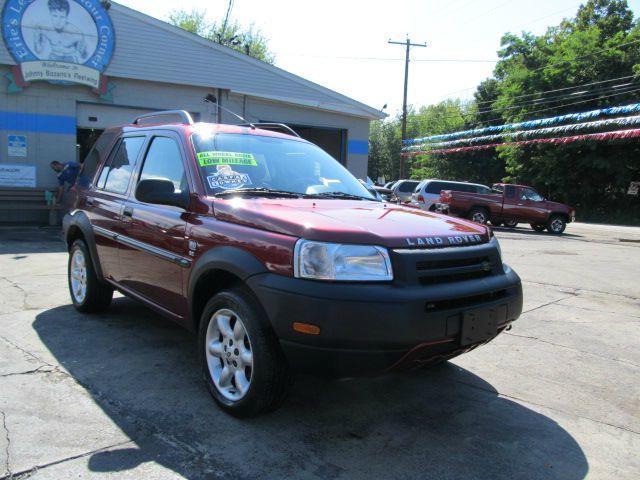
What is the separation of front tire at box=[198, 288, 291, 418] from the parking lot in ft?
0.51

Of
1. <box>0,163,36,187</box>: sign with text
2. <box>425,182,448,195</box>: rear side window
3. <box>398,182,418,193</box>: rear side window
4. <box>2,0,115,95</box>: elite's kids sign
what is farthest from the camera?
<box>398,182,418,193</box>: rear side window

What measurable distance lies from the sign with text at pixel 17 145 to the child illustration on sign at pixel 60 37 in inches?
83.9

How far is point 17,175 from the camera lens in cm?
1357

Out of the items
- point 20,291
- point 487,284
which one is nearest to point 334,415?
point 487,284

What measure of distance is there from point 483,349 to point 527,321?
1277 millimetres

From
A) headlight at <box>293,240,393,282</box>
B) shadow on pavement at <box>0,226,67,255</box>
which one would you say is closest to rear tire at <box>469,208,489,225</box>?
shadow on pavement at <box>0,226,67,255</box>

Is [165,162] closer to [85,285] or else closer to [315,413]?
[85,285]

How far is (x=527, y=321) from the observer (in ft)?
19.1

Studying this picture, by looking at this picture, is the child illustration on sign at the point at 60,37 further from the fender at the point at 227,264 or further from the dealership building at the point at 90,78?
the fender at the point at 227,264

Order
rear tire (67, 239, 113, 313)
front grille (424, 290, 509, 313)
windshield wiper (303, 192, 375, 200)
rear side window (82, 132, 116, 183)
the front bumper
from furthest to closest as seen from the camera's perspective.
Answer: rear side window (82, 132, 116, 183)
rear tire (67, 239, 113, 313)
windshield wiper (303, 192, 375, 200)
front grille (424, 290, 509, 313)
the front bumper

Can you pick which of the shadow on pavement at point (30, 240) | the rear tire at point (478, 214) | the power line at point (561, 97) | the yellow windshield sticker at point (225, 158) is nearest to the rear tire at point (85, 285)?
the yellow windshield sticker at point (225, 158)

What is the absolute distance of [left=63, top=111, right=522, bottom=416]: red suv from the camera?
8.99 feet

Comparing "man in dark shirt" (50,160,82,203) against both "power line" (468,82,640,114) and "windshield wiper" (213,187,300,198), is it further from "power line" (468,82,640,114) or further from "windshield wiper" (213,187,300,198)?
"power line" (468,82,640,114)

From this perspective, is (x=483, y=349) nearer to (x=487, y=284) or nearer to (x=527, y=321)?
(x=527, y=321)
